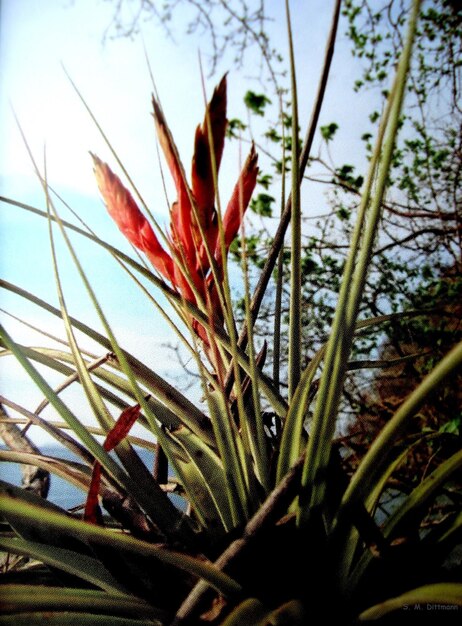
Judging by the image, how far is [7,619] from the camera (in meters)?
0.22

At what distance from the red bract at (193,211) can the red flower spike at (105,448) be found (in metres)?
0.12

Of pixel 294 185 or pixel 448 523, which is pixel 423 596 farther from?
pixel 294 185

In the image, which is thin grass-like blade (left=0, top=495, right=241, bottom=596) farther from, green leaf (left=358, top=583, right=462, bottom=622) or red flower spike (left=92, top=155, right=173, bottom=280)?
red flower spike (left=92, top=155, right=173, bottom=280)

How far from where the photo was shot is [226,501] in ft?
1.25

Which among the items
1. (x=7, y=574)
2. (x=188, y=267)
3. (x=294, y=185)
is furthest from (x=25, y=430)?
(x=294, y=185)

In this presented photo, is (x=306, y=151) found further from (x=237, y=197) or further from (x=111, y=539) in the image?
(x=111, y=539)

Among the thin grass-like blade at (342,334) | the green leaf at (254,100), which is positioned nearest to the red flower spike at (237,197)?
the thin grass-like blade at (342,334)

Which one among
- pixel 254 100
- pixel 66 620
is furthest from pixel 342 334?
pixel 254 100

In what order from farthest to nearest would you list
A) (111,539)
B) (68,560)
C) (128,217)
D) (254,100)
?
(254,100), (128,217), (68,560), (111,539)

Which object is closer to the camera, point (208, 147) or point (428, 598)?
point (428, 598)

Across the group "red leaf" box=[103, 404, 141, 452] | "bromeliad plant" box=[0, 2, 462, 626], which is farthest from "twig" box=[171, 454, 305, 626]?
"red leaf" box=[103, 404, 141, 452]

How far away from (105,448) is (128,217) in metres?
0.23

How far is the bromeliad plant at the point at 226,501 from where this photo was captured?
24cm

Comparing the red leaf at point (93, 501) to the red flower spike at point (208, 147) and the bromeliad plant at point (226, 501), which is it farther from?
the red flower spike at point (208, 147)
